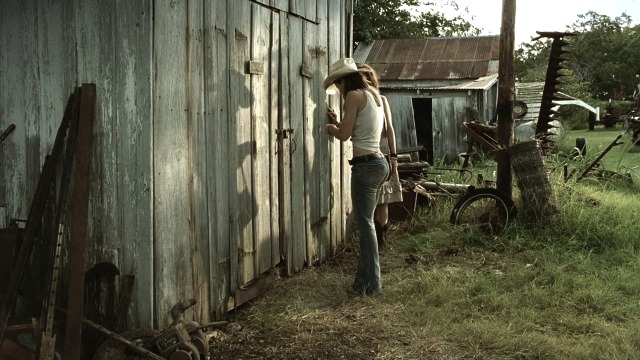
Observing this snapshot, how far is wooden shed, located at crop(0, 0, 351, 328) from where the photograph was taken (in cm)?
413

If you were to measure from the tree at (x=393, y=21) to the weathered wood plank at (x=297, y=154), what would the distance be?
18.7 m

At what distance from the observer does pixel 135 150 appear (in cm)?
413

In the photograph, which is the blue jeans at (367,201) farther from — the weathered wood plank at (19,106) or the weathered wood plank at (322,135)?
the weathered wood plank at (19,106)

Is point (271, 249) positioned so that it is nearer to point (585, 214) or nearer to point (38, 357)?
point (38, 357)

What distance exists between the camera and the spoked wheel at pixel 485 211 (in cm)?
777

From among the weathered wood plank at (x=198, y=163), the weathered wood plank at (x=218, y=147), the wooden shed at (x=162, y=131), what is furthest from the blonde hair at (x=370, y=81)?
the weathered wood plank at (x=198, y=163)

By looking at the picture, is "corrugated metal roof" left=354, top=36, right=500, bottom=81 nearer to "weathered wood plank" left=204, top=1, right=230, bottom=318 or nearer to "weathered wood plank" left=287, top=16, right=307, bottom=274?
"weathered wood plank" left=287, top=16, right=307, bottom=274

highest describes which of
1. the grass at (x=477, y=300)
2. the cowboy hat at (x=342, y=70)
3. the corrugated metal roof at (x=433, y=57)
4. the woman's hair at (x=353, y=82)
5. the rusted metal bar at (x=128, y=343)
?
the corrugated metal roof at (x=433, y=57)

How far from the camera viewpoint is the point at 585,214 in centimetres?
757

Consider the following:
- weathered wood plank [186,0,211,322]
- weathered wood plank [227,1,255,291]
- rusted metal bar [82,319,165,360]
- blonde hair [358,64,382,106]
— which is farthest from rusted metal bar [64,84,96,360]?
blonde hair [358,64,382,106]

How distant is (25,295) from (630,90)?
52.5m

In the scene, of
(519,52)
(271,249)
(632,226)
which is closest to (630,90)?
(519,52)

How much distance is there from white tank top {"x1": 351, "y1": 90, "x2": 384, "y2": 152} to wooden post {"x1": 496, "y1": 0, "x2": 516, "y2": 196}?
302 cm

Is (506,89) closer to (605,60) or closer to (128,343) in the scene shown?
(128,343)
